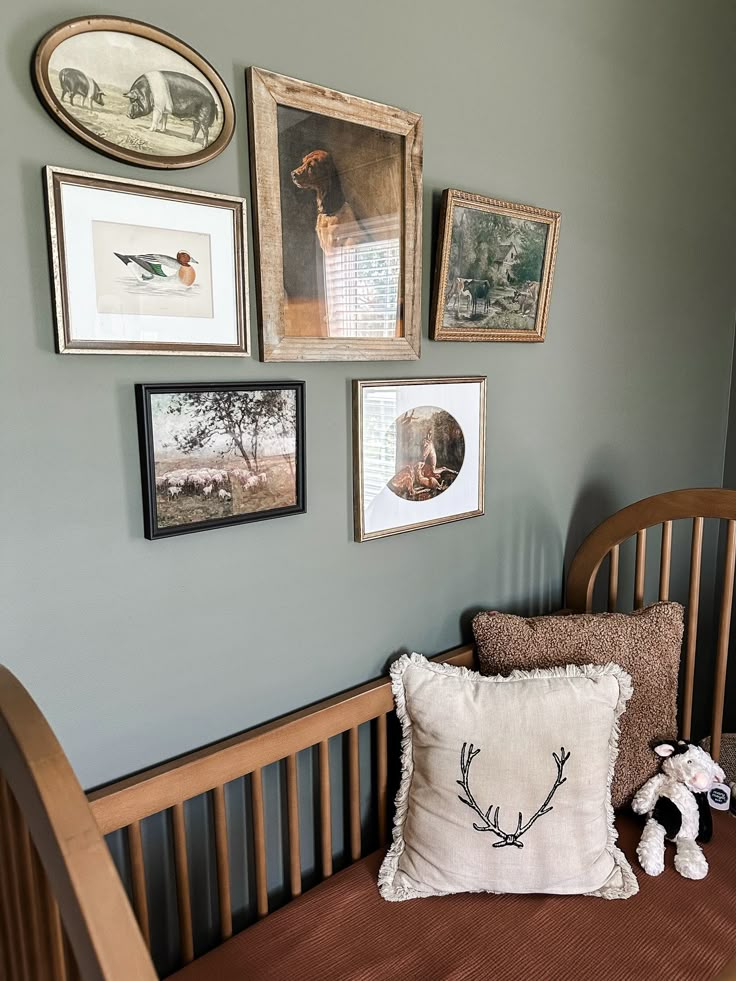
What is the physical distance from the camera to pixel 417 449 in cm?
145

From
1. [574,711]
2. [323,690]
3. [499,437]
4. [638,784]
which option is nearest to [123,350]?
[323,690]

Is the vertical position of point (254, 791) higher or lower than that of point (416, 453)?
lower

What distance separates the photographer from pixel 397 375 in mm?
1401

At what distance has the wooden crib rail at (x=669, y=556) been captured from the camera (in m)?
1.58

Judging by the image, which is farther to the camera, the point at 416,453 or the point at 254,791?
the point at 416,453

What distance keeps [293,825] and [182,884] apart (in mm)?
225

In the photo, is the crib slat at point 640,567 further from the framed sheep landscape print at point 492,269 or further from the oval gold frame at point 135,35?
the oval gold frame at point 135,35

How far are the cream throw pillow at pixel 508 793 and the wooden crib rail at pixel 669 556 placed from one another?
1.33ft

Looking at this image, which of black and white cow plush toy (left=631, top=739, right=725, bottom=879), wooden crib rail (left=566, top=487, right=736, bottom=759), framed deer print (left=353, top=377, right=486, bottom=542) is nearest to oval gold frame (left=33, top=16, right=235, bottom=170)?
framed deer print (left=353, top=377, right=486, bottom=542)

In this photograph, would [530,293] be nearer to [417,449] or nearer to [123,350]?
[417,449]

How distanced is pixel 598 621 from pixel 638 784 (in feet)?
1.10

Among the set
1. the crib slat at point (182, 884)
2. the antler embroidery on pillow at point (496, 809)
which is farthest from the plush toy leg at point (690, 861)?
the crib slat at point (182, 884)

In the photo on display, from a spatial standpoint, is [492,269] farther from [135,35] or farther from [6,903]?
[6,903]

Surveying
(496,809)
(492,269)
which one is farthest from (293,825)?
(492,269)
